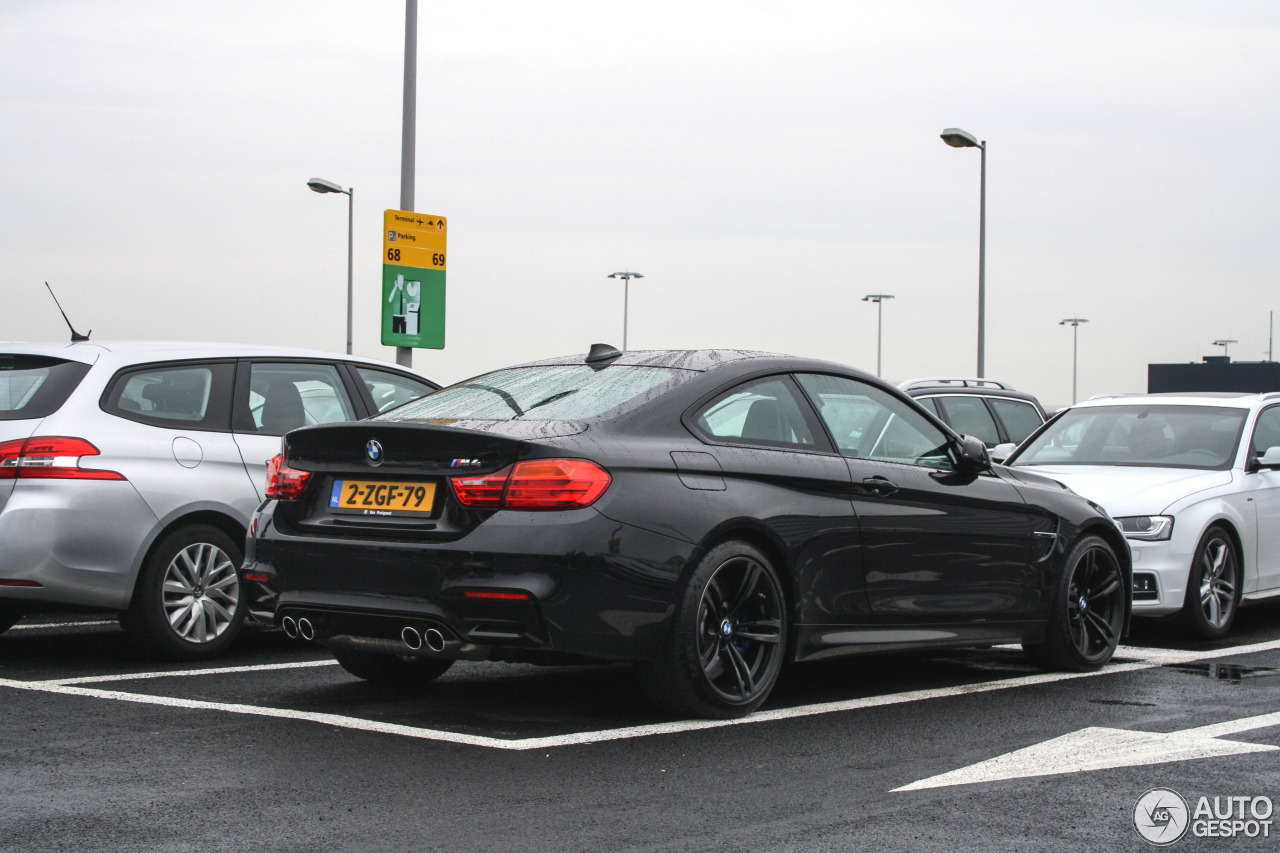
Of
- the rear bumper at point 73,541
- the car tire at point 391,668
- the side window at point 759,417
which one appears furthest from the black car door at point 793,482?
the rear bumper at point 73,541

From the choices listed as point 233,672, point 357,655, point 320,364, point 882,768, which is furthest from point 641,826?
point 320,364

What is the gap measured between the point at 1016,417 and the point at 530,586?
1165 cm

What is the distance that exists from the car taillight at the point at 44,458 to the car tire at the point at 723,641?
10.6 ft

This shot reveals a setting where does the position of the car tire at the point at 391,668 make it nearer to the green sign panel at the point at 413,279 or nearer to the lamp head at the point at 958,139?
the green sign panel at the point at 413,279

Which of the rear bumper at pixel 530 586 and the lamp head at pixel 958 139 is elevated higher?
the lamp head at pixel 958 139

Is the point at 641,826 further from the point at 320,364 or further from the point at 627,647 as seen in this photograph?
the point at 320,364

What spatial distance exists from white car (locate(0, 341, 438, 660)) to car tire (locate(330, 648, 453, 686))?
0.59 meters

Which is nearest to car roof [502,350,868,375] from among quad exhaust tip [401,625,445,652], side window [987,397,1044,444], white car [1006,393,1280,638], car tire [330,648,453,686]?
car tire [330,648,453,686]

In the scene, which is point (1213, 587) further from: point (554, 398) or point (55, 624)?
point (55, 624)

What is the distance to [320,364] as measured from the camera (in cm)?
916

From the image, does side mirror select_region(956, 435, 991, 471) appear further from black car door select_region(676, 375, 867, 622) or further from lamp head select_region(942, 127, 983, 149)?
lamp head select_region(942, 127, 983, 149)

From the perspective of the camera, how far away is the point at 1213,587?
30.9 ft

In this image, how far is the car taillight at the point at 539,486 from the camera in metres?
5.64

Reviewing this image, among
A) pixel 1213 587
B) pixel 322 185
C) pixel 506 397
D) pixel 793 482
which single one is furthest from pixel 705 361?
pixel 322 185
